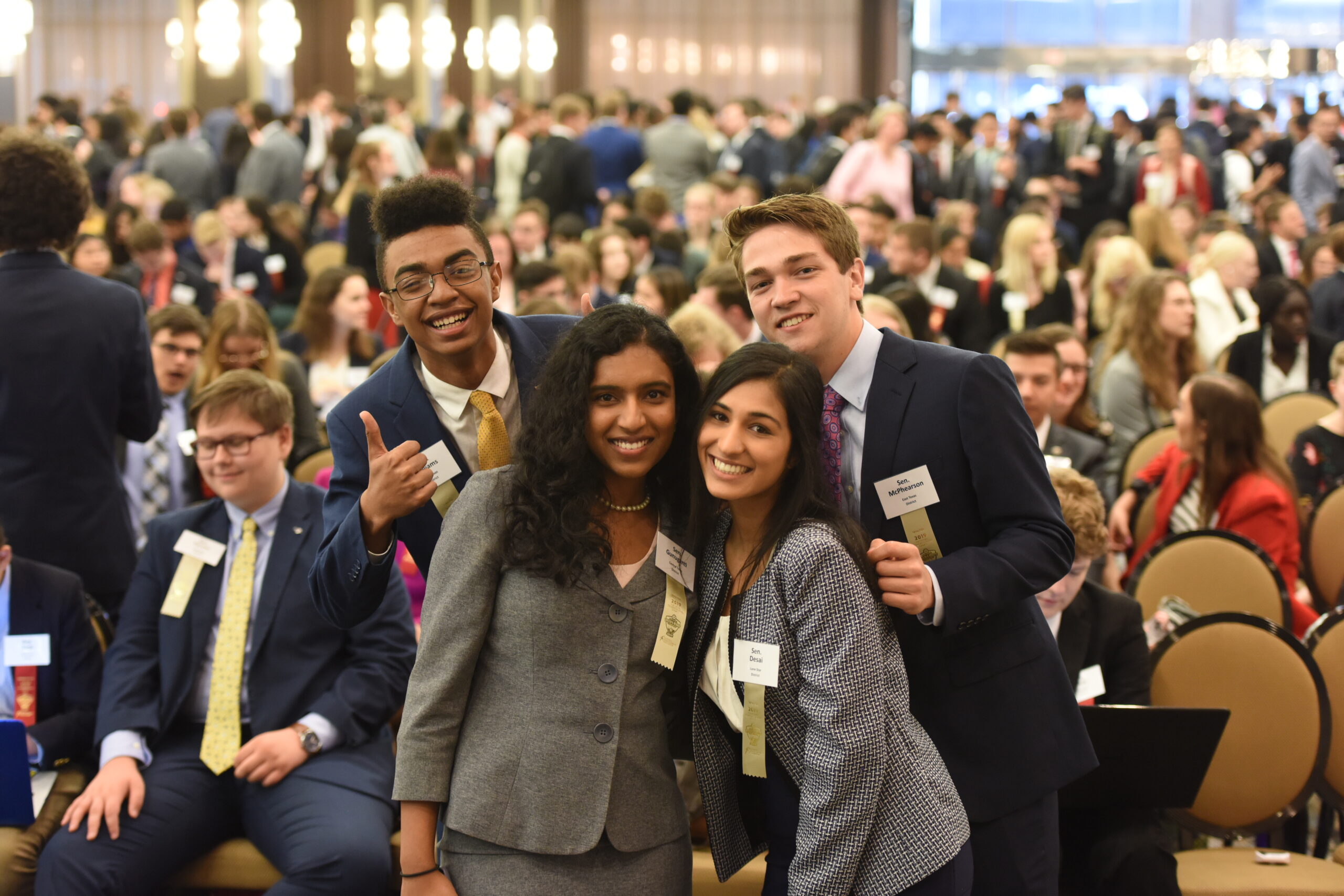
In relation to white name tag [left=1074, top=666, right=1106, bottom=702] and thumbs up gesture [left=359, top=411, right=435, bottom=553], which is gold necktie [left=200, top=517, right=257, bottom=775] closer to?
thumbs up gesture [left=359, top=411, right=435, bottom=553]

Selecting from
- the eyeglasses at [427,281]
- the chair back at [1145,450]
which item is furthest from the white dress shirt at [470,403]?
the chair back at [1145,450]

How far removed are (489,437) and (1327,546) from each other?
3.26m

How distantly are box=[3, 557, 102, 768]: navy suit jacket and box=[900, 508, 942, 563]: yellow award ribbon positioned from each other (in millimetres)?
2106

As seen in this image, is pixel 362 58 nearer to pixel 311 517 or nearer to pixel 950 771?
pixel 311 517

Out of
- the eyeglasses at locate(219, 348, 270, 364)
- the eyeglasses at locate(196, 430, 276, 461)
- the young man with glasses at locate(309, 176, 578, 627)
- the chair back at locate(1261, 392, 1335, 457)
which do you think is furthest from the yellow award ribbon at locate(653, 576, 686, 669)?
the chair back at locate(1261, 392, 1335, 457)

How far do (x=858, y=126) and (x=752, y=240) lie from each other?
9665mm

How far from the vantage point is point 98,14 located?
18.5 metres

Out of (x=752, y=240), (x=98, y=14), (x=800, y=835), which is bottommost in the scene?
(x=800, y=835)

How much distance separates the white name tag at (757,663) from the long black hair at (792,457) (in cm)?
13

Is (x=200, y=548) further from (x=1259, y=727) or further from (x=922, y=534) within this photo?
(x=1259, y=727)

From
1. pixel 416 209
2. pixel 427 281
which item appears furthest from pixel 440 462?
pixel 416 209

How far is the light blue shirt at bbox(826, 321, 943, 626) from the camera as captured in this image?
6.66 feet

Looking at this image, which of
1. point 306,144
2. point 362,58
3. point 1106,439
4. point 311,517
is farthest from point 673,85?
point 311,517

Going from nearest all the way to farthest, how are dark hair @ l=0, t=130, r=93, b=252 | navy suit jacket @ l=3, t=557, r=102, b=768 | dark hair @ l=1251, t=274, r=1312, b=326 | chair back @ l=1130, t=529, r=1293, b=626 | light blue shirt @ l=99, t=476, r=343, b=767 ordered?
light blue shirt @ l=99, t=476, r=343, b=767 → navy suit jacket @ l=3, t=557, r=102, b=768 → dark hair @ l=0, t=130, r=93, b=252 → chair back @ l=1130, t=529, r=1293, b=626 → dark hair @ l=1251, t=274, r=1312, b=326
